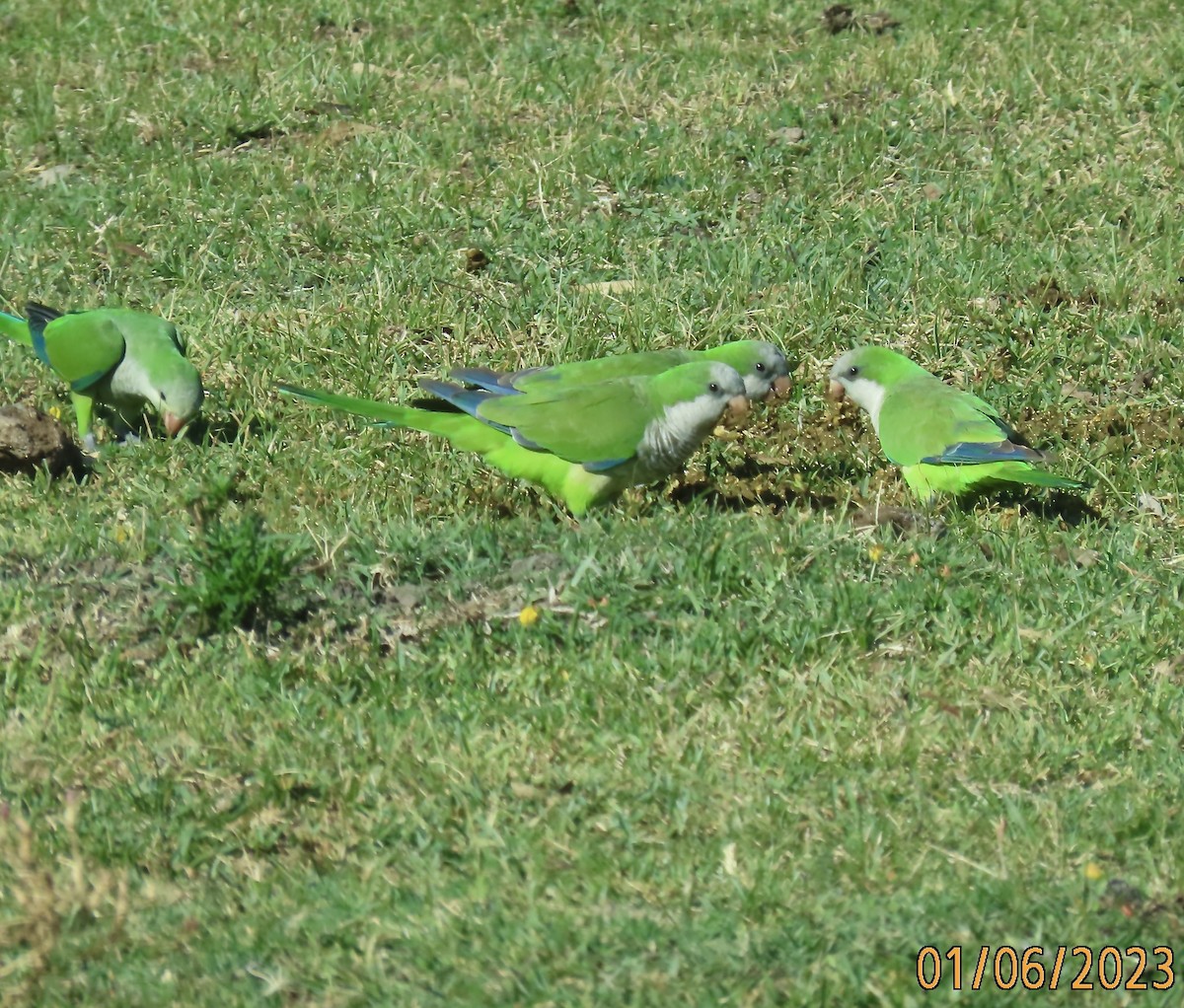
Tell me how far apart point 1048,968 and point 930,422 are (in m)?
2.88

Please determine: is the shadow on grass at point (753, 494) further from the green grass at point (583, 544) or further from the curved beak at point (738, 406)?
the curved beak at point (738, 406)

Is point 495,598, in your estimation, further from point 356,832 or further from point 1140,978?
point 1140,978

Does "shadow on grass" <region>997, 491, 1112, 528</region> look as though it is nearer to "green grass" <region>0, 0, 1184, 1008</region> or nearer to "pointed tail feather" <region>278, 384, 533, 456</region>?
"green grass" <region>0, 0, 1184, 1008</region>

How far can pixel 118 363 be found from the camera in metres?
6.15

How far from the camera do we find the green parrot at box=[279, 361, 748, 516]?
568cm

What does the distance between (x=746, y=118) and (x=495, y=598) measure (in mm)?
4163

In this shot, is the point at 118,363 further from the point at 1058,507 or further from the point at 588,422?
the point at 1058,507

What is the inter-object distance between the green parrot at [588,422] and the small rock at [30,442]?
88cm

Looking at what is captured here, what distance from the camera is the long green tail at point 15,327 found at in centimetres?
653

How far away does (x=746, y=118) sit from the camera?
328 inches

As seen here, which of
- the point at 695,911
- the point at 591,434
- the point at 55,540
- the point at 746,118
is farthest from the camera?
the point at 746,118

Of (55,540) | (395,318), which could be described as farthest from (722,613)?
(395,318)

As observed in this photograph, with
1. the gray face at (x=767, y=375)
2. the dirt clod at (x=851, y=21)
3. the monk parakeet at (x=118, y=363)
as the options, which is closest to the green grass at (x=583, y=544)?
the dirt clod at (x=851, y=21)

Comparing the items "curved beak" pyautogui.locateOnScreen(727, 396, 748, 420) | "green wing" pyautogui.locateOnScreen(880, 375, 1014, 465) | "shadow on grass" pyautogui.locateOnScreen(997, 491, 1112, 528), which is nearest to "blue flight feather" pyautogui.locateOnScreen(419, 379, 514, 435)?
"curved beak" pyautogui.locateOnScreen(727, 396, 748, 420)
